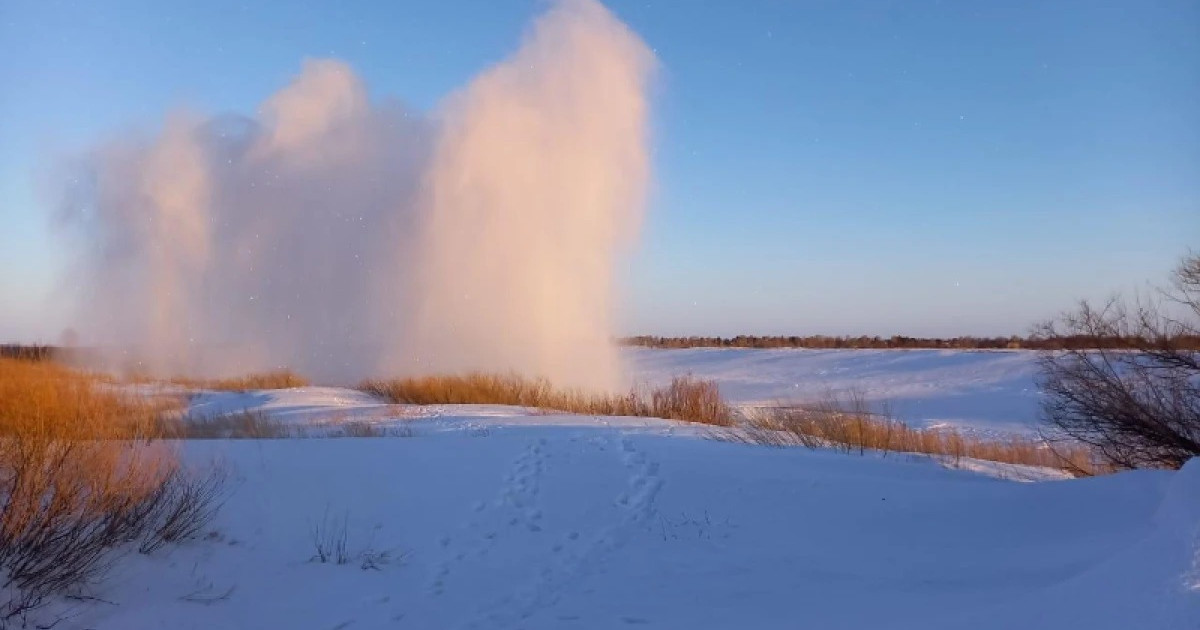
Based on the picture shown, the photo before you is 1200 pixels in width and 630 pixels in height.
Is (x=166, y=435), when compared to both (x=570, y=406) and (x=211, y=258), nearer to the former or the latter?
(x=570, y=406)

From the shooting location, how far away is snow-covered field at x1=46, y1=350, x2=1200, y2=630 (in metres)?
4.93

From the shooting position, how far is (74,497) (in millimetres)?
5625

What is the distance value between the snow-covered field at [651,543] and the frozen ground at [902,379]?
10856 millimetres

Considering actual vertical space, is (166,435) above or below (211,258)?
below

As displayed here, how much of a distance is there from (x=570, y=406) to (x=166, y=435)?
25.0 feet

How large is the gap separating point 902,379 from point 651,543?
2426cm

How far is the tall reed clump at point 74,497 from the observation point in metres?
4.93

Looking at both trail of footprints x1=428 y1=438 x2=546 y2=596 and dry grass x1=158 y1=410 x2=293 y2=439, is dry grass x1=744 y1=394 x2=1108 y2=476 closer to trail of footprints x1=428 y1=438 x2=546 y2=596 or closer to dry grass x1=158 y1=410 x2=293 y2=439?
trail of footprints x1=428 y1=438 x2=546 y2=596

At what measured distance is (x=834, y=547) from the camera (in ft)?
21.2

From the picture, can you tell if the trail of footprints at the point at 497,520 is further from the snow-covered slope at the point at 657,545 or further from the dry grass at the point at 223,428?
the dry grass at the point at 223,428

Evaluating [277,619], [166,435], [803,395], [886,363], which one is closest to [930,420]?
[803,395]

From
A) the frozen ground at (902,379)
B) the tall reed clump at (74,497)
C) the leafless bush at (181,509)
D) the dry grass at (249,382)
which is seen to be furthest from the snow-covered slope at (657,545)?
the dry grass at (249,382)

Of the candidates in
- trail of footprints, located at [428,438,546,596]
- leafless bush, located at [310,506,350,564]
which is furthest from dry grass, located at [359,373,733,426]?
leafless bush, located at [310,506,350,564]

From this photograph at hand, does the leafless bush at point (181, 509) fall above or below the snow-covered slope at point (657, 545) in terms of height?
above
